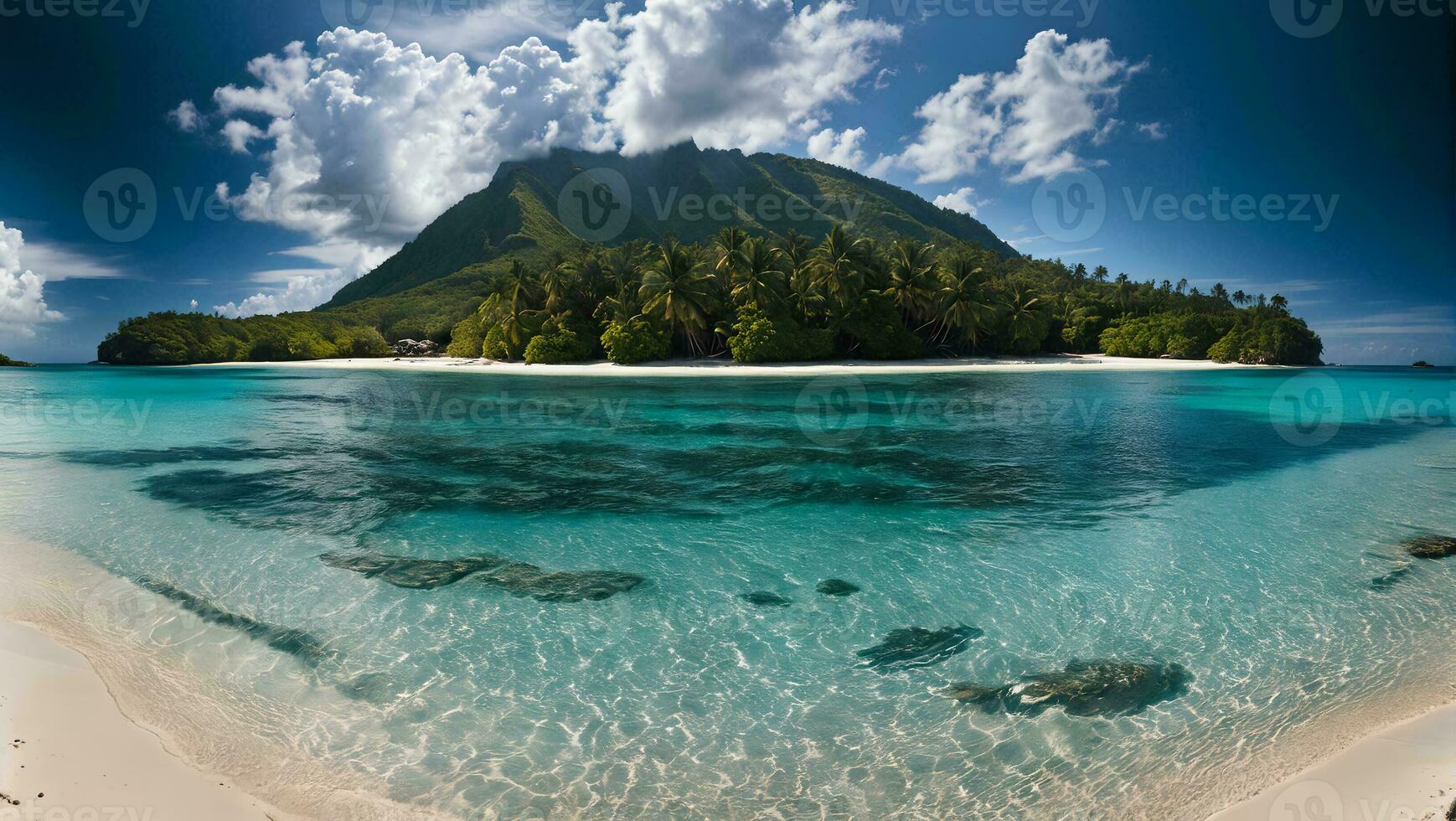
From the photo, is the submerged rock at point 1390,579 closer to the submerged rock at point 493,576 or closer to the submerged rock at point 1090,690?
the submerged rock at point 1090,690

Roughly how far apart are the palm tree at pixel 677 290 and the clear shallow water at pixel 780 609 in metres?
34.8

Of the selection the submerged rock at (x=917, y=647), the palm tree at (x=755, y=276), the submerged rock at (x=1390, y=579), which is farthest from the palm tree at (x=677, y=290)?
the submerged rock at (x=917, y=647)

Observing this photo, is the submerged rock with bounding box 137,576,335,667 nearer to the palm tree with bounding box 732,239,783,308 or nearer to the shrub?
the palm tree with bounding box 732,239,783,308

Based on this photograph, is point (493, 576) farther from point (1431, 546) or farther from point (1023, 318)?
point (1023, 318)

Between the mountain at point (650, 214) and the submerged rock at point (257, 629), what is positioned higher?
the mountain at point (650, 214)

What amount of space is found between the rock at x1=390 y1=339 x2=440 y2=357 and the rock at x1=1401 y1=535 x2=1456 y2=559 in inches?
3677

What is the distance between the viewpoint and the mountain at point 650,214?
152 m

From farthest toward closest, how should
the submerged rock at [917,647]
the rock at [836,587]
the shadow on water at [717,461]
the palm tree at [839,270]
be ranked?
the palm tree at [839,270], the shadow on water at [717,461], the rock at [836,587], the submerged rock at [917,647]

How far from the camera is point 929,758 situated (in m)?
4.80

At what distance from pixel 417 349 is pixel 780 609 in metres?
94.4

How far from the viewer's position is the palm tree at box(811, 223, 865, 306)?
55719mm

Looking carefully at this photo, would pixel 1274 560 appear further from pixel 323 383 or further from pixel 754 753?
pixel 323 383

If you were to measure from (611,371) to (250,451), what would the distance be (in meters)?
35.2

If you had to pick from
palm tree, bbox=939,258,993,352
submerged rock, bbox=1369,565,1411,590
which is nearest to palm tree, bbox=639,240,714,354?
palm tree, bbox=939,258,993,352
